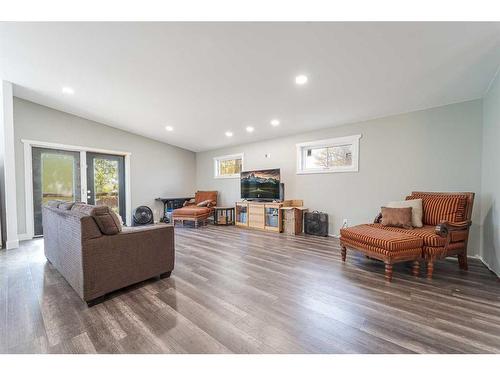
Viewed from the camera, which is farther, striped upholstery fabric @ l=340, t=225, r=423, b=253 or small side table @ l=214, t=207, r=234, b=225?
small side table @ l=214, t=207, r=234, b=225

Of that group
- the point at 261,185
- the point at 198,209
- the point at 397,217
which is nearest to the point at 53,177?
the point at 198,209

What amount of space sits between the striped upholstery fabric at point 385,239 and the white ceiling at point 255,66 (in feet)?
6.26

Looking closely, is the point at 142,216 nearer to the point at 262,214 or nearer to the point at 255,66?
the point at 262,214

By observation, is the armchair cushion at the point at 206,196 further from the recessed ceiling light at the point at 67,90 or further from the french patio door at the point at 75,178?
the recessed ceiling light at the point at 67,90

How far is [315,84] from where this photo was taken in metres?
2.85

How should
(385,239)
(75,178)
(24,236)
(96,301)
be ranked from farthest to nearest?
(75,178) → (24,236) → (385,239) → (96,301)

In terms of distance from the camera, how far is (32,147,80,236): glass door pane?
14.1 feet

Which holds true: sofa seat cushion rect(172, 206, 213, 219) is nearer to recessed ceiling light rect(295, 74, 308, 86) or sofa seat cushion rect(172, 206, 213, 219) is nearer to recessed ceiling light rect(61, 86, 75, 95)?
recessed ceiling light rect(61, 86, 75, 95)

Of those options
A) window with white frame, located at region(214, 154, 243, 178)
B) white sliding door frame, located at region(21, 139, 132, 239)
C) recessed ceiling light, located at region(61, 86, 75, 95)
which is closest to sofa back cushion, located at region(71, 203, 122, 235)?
recessed ceiling light, located at region(61, 86, 75, 95)

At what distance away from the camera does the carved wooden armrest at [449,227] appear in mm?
2346

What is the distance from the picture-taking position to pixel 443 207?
2820 millimetres

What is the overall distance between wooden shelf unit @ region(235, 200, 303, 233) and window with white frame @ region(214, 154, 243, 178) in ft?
3.66

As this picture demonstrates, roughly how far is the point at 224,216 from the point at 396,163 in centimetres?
402
